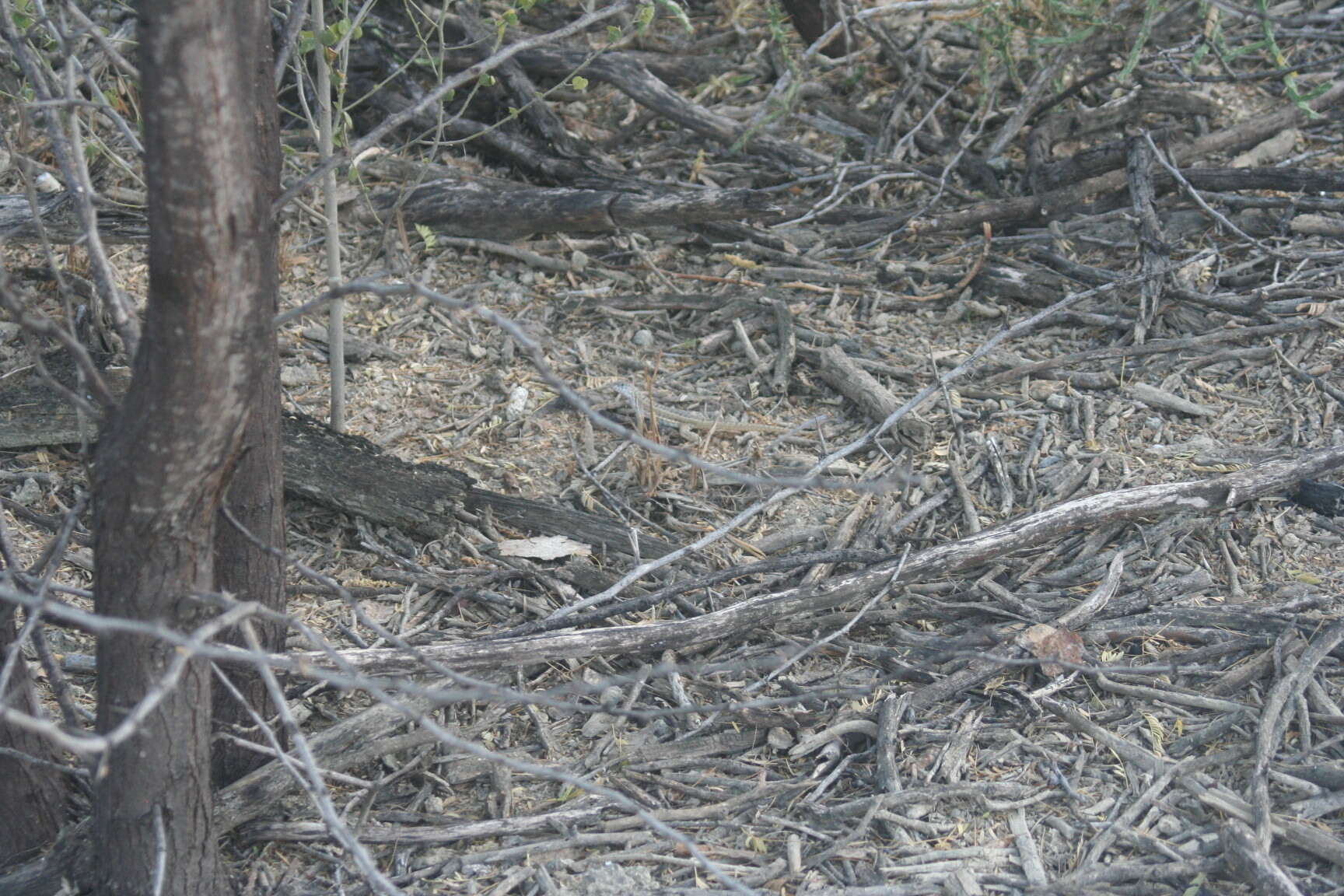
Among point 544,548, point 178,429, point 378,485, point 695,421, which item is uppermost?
point 178,429

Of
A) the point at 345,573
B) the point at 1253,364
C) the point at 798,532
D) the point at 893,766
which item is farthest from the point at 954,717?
the point at 1253,364

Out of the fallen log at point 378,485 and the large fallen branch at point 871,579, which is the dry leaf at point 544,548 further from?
the large fallen branch at point 871,579

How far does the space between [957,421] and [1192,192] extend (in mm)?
1617

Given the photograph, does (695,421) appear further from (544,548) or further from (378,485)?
(378,485)

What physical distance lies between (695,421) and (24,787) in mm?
2389

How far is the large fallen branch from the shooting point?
9.42 feet

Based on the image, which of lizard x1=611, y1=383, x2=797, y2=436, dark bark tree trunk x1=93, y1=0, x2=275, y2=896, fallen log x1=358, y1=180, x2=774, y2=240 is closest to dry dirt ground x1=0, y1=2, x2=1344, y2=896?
lizard x1=611, y1=383, x2=797, y2=436

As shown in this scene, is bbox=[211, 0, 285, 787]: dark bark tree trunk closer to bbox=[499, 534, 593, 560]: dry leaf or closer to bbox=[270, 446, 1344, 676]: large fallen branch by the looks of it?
bbox=[270, 446, 1344, 676]: large fallen branch

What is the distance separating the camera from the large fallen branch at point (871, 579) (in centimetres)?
287

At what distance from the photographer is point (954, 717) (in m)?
3.00

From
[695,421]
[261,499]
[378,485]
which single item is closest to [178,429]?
[261,499]

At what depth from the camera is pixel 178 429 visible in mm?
1923

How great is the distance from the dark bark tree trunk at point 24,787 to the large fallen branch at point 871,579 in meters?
0.54

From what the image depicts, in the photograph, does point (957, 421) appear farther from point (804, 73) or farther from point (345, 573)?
point (804, 73)
